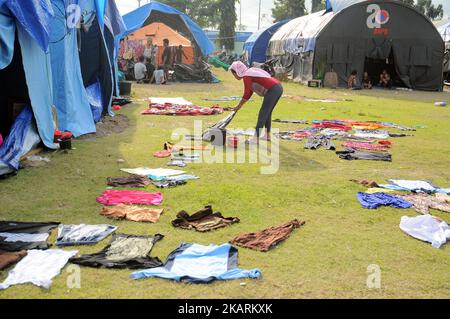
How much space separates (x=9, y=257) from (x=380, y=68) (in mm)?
25853

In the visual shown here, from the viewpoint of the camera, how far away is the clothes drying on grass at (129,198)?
5613 mm

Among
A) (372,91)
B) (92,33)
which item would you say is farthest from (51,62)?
(372,91)

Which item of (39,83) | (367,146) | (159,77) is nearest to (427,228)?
(367,146)

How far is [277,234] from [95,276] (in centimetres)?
185

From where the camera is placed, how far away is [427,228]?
4.96 metres

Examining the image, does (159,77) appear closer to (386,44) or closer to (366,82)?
(366,82)

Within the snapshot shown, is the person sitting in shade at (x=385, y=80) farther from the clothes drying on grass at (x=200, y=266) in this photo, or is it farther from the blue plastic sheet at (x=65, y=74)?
the clothes drying on grass at (x=200, y=266)

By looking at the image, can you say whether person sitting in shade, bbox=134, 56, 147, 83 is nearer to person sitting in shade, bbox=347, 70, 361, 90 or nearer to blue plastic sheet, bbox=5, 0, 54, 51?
person sitting in shade, bbox=347, 70, 361, 90

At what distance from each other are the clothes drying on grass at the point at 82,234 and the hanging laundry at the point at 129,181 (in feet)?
4.99

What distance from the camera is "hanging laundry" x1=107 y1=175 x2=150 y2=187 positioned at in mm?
6305

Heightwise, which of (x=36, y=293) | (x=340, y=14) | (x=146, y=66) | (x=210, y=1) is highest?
(x=210, y=1)

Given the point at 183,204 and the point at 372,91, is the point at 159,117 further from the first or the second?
the point at 372,91

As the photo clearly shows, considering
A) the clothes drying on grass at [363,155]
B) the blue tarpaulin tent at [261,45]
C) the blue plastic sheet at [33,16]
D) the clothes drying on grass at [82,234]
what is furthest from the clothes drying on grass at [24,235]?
the blue tarpaulin tent at [261,45]

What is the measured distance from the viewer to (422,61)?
2433 centimetres
